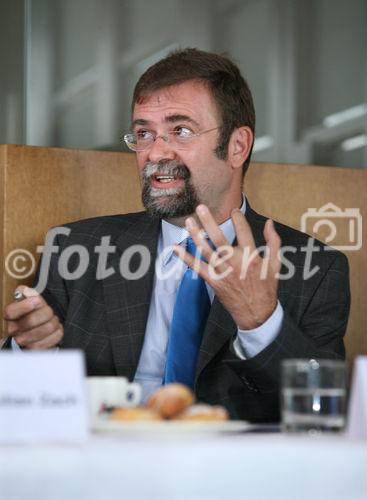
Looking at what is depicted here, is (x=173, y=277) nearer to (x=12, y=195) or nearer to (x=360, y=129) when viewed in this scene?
(x=12, y=195)

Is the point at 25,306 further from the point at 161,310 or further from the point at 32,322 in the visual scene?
the point at 161,310

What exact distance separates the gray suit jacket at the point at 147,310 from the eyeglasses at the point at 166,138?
0.18m

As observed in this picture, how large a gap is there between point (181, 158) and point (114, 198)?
328mm

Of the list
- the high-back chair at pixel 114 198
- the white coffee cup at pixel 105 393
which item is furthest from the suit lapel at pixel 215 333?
the white coffee cup at pixel 105 393

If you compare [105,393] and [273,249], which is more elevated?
[273,249]

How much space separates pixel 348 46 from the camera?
10.3 ft

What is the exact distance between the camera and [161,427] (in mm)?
1086

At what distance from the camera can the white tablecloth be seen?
93 cm

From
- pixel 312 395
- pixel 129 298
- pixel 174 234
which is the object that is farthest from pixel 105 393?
pixel 174 234

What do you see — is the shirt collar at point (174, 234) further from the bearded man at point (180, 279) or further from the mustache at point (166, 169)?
the mustache at point (166, 169)

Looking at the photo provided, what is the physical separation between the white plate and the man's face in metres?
1.11

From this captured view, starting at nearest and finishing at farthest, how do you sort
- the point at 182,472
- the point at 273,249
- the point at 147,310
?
the point at 182,472 < the point at 273,249 < the point at 147,310

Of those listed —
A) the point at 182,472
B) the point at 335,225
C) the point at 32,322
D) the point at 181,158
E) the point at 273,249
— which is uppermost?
the point at 181,158

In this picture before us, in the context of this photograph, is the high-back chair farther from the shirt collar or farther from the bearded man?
the shirt collar
